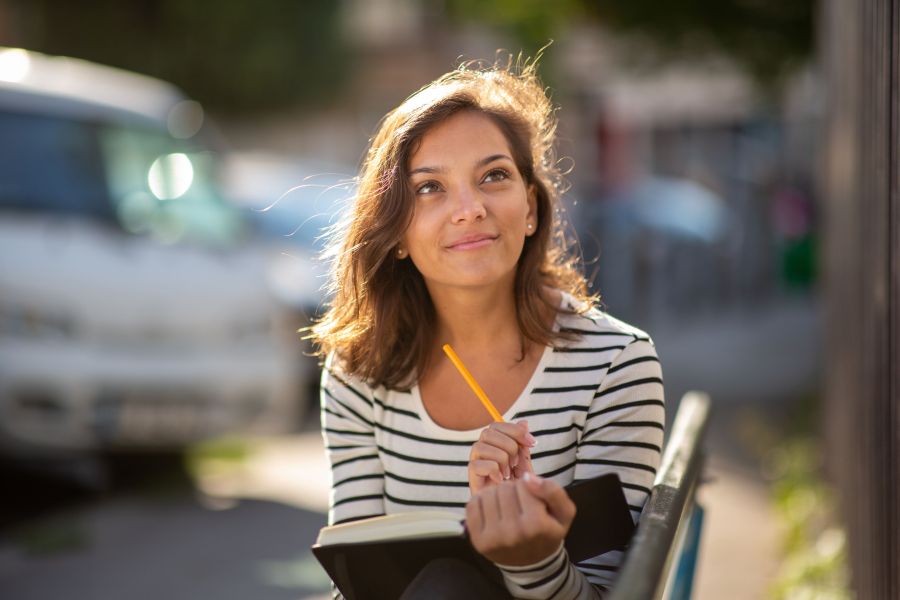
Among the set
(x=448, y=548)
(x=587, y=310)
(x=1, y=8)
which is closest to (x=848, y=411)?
(x=587, y=310)

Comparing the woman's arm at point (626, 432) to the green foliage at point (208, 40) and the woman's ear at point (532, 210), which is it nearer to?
the woman's ear at point (532, 210)

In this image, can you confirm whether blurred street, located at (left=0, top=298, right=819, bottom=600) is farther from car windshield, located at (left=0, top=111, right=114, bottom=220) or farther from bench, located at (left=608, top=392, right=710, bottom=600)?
car windshield, located at (left=0, top=111, right=114, bottom=220)

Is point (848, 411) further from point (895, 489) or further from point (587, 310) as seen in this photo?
point (587, 310)

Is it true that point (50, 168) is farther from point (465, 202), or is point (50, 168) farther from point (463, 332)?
point (465, 202)

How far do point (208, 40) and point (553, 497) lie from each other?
21759mm

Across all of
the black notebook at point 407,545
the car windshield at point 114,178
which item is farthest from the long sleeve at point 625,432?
the car windshield at point 114,178

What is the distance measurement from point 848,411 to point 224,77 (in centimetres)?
2026

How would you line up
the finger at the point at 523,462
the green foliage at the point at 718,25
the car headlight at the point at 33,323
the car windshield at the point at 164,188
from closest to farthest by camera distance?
the finger at the point at 523,462 < the car headlight at the point at 33,323 < the car windshield at the point at 164,188 < the green foliage at the point at 718,25

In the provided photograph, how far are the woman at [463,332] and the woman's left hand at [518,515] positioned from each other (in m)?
0.43

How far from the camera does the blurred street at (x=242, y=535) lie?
199 inches

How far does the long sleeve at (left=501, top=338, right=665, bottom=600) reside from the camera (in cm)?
240

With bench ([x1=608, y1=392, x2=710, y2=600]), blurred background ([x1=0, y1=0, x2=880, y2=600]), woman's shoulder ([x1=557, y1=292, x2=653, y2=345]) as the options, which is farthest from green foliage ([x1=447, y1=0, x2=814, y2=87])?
woman's shoulder ([x1=557, y1=292, x2=653, y2=345])

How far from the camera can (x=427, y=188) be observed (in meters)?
2.59

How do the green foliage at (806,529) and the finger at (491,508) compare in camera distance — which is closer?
the finger at (491,508)
